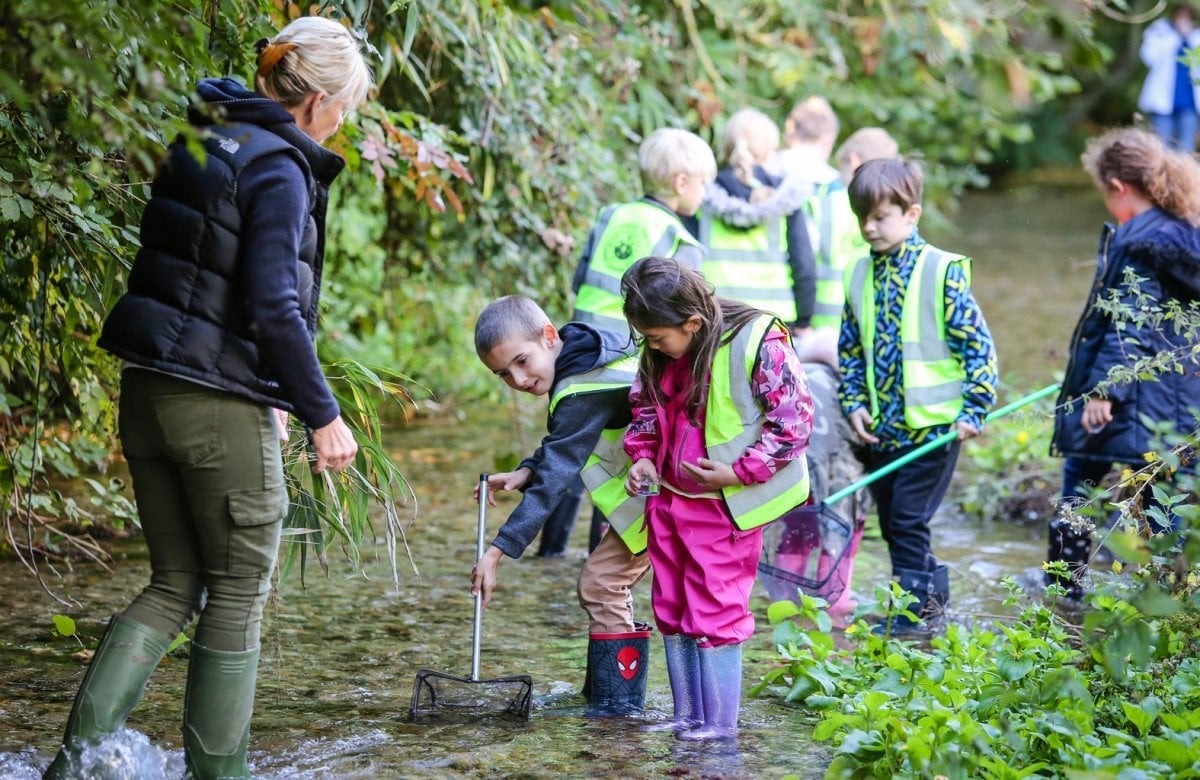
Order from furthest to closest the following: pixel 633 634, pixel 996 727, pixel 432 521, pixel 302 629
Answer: pixel 432 521
pixel 302 629
pixel 633 634
pixel 996 727

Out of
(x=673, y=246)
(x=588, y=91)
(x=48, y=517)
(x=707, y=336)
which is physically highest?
(x=588, y=91)

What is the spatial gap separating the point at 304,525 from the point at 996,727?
186 cm

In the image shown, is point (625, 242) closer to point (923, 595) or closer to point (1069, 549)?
point (923, 595)

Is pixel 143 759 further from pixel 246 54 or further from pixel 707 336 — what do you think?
pixel 246 54

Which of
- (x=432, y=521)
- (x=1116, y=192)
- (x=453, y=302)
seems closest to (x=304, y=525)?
(x=432, y=521)

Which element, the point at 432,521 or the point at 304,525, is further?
the point at 432,521

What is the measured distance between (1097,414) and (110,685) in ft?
10.6

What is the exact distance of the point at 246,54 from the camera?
3951mm

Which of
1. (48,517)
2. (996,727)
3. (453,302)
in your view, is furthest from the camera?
(453,302)

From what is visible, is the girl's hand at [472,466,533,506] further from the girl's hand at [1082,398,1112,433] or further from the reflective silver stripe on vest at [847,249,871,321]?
the girl's hand at [1082,398,1112,433]

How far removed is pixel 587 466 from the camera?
3.73 metres

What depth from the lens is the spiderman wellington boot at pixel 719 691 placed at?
138 inches

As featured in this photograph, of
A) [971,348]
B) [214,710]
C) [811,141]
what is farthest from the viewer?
[811,141]

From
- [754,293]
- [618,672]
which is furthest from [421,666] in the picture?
[754,293]
